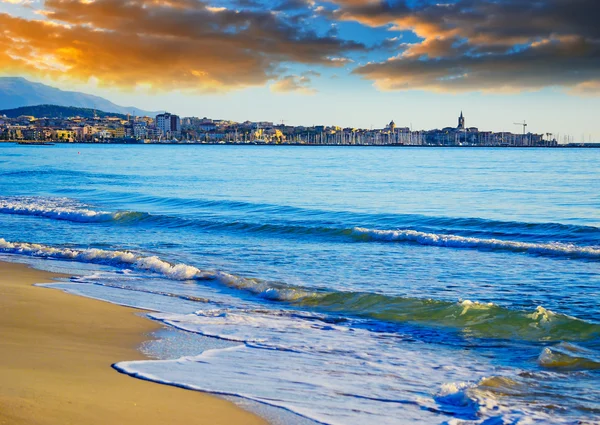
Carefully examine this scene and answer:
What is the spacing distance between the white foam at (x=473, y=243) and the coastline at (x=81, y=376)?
11.1 m

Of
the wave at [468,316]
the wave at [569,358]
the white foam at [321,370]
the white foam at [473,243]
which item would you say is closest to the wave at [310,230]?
the white foam at [473,243]

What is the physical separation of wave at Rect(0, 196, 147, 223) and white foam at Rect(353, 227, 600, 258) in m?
10.2

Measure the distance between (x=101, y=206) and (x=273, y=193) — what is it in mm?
10454

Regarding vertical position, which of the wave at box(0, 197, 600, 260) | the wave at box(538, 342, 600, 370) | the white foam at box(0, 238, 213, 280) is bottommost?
the white foam at box(0, 238, 213, 280)

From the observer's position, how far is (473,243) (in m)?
18.3

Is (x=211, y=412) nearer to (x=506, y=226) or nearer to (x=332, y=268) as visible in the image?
(x=332, y=268)

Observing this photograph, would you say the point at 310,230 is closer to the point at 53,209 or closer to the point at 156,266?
the point at 156,266

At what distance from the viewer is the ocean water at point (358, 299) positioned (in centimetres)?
634

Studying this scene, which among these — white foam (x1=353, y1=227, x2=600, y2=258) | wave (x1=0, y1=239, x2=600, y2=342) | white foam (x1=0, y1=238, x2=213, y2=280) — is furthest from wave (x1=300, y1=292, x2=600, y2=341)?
white foam (x1=353, y1=227, x2=600, y2=258)

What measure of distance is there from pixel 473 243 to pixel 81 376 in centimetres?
1413

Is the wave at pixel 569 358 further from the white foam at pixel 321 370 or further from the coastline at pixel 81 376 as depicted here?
the coastline at pixel 81 376

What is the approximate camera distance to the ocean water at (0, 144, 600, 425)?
250 inches

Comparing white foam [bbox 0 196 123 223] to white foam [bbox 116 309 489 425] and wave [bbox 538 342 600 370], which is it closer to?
white foam [bbox 116 309 489 425]

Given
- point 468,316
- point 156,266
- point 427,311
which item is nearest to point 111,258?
point 156,266
